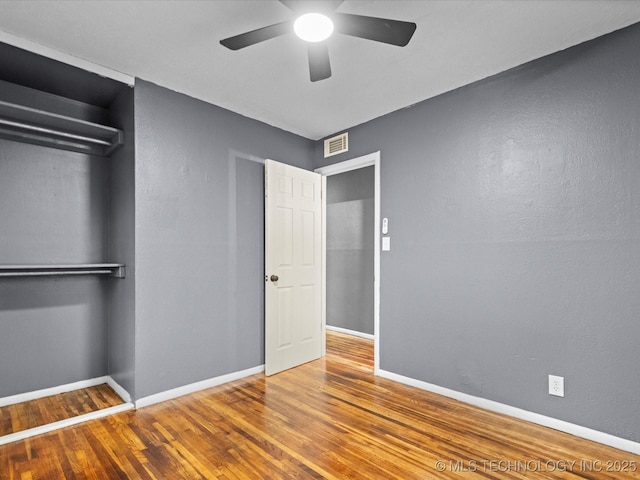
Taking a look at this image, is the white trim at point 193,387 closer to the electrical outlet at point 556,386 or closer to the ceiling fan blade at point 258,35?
the electrical outlet at point 556,386

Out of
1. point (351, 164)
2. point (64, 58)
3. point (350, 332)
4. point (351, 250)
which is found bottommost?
point (350, 332)

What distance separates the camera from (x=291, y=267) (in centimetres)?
381

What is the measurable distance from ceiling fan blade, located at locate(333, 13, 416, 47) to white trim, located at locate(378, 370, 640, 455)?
2.59 metres

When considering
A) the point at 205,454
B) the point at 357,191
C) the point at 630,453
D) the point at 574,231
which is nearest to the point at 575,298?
the point at 574,231

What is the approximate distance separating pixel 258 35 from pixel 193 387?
9.10 feet

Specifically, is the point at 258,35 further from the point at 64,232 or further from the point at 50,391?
the point at 50,391

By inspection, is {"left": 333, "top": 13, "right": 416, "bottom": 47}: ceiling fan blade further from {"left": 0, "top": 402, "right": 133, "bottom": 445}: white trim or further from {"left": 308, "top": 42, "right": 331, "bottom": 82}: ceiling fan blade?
{"left": 0, "top": 402, "right": 133, "bottom": 445}: white trim

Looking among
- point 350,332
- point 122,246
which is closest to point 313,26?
point 122,246

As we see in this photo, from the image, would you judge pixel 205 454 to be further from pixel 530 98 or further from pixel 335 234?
pixel 335 234

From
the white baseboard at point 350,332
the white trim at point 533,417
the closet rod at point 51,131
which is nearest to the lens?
the white trim at point 533,417

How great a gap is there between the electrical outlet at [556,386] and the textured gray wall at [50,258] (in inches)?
145

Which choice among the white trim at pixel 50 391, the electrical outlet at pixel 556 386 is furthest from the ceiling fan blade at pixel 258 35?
the white trim at pixel 50 391

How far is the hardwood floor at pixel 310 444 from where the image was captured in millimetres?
2004

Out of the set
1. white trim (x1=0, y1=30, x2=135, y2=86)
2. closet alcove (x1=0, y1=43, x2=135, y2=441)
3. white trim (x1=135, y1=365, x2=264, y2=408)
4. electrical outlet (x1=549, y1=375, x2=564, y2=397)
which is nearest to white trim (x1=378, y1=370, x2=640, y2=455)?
electrical outlet (x1=549, y1=375, x2=564, y2=397)
